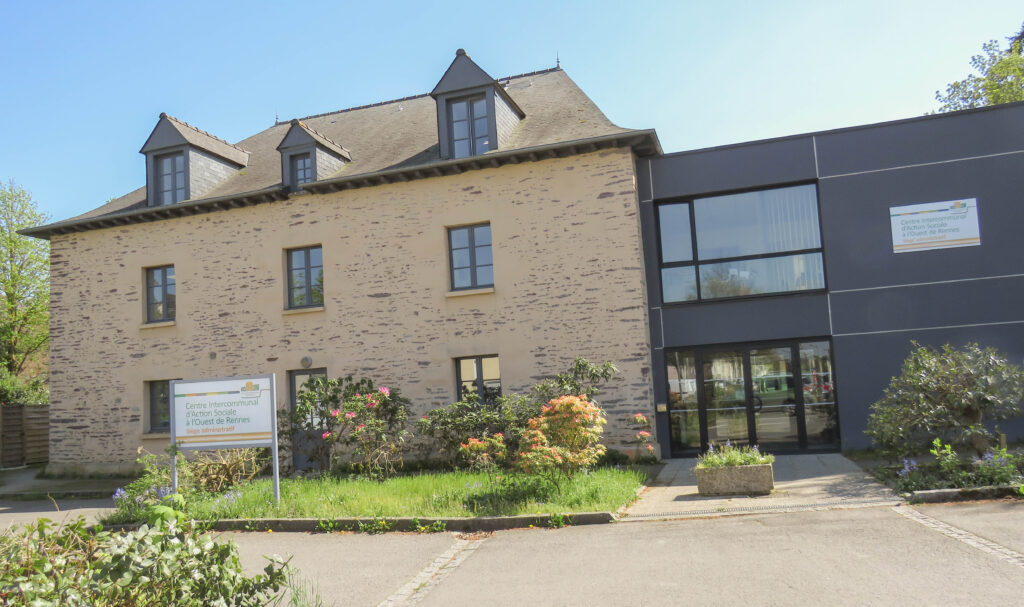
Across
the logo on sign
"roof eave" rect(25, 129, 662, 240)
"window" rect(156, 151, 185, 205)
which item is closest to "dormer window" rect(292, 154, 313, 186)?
"roof eave" rect(25, 129, 662, 240)

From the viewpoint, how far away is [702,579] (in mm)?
5844

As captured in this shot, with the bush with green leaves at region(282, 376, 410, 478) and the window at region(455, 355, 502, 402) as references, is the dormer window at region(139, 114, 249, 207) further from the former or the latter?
the window at region(455, 355, 502, 402)

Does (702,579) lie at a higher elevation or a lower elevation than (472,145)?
lower

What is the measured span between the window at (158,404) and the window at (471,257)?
7.35m

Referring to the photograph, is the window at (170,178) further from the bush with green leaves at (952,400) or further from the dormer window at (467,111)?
the bush with green leaves at (952,400)

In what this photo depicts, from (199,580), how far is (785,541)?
518cm

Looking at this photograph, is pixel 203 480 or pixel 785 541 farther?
pixel 203 480

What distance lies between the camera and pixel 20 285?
2702cm

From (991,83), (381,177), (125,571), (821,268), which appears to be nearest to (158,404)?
(381,177)

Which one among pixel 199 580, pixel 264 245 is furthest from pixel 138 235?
pixel 199 580

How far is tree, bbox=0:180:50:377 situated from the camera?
26.7 m

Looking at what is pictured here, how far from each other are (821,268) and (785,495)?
557 cm

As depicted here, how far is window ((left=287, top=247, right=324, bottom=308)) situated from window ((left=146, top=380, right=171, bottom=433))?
12.2 ft

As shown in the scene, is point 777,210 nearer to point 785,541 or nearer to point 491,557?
point 785,541
